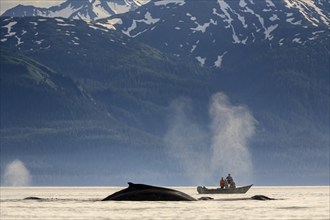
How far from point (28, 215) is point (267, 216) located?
17078 mm

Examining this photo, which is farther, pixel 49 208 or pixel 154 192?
pixel 154 192

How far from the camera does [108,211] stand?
276 ft

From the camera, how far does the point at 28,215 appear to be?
8000 centimetres

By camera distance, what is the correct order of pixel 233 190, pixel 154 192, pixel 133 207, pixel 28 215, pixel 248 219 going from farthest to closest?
pixel 233 190 < pixel 154 192 < pixel 133 207 < pixel 28 215 < pixel 248 219

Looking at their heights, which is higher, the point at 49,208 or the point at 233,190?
the point at 233,190

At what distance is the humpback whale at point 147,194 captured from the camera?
99688 mm

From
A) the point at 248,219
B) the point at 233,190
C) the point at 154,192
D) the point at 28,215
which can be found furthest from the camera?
the point at 233,190

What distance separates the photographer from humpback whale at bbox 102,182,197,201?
327 ft

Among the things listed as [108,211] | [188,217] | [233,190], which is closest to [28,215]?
[108,211]

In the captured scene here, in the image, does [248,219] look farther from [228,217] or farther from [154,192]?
[154,192]

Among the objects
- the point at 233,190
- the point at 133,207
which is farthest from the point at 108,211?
the point at 233,190

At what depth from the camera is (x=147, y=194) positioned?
100438 millimetres

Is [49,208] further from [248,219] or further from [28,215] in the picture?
[248,219]

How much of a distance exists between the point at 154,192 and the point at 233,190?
61009 millimetres
